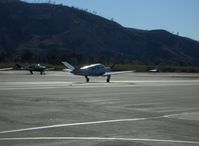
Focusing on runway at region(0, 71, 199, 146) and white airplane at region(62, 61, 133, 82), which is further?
white airplane at region(62, 61, 133, 82)

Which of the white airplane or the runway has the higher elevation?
the white airplane

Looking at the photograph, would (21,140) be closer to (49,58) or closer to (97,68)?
(97,68)

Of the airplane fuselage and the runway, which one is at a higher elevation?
the airplane fuselage

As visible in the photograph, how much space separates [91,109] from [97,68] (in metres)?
38.7

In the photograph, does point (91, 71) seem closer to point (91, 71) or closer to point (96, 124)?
point (91, 71)

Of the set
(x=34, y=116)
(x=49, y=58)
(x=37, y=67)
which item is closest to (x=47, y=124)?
(x=34, y=116)

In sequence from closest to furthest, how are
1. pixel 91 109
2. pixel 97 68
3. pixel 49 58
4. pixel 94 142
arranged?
pixel 94 142 → pixel 91 109 → pixel 97 68 → pixel 49 58

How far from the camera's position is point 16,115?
19125 mm

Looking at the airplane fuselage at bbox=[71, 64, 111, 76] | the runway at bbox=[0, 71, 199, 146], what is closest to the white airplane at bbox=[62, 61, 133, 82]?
the airplane fuselage at bbox=[71, 64, 111, 76]

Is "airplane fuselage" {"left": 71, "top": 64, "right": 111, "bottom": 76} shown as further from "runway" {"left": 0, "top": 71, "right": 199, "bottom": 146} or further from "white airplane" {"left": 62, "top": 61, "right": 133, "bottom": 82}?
"runway" {"left": 0, "top": 71, "right": 199, "bottom": 146}

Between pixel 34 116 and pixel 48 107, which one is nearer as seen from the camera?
pixel 34 116

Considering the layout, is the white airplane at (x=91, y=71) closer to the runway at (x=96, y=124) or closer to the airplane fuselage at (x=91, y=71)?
the airplane fuselage at (x=91, y=71)

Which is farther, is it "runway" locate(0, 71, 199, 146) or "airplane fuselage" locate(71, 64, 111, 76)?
"airplane fuselage" locate(71, 64, 111, 76)

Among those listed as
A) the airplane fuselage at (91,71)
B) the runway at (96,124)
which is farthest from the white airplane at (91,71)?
the runway at (96,124)
